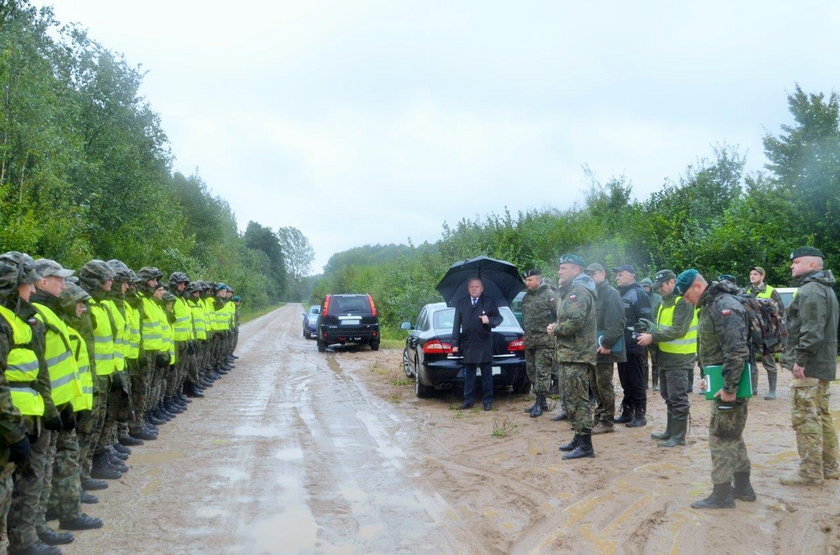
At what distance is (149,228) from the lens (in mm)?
33188

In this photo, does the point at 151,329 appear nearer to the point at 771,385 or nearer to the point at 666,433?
the point at 666,433

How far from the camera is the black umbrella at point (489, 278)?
1089cm

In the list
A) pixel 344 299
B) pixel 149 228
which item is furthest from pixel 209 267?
pixel 344 299

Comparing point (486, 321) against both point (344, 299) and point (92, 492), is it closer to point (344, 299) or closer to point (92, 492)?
point (92, 492)

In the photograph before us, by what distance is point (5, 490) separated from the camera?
412 centimetres

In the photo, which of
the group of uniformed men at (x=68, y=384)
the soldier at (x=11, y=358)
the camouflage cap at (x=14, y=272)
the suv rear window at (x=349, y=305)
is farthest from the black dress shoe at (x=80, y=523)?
the suv rear window at (x=349, y=305)

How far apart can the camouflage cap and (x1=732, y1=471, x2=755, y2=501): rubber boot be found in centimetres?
543

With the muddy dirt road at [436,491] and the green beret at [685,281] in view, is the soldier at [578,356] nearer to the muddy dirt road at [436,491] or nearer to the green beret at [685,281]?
the muddy dirt road at [436,491]

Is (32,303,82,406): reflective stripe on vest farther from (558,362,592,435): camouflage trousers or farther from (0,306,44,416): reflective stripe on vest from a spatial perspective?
(558,362,592,435): camouflage trousers

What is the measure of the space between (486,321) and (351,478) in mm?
4280

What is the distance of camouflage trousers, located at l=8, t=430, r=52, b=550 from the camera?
14.6ft

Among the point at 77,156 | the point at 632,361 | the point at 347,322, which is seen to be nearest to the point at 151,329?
the point at 632,361

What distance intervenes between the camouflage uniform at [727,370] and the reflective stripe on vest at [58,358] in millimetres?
4953

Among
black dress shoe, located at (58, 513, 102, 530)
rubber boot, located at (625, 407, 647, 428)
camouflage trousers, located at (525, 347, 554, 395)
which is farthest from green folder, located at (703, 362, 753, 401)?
black dress shoe, located at (58, 513, 102, 530)
